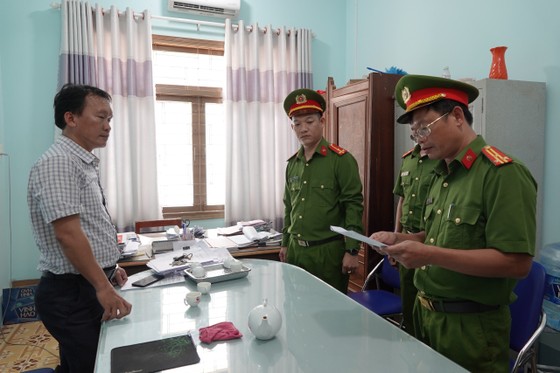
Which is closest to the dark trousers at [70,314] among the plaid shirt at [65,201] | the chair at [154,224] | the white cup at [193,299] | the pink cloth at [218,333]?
the plaid shirt at [65,201]

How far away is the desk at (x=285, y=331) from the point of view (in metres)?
1.05

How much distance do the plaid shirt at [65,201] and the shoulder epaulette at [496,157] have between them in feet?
4.24

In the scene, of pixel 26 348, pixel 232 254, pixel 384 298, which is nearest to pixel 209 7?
pixel 232 254

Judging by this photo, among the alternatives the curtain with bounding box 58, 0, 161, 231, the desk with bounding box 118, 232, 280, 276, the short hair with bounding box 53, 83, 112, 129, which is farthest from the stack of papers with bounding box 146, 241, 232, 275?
the curtain with bounding box 58, 0, 161, 231

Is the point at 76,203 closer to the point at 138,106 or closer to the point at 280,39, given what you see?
the point at 138,106

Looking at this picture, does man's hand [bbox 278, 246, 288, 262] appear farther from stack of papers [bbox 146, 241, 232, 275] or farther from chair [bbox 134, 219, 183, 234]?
chair [bbox 134, 219, 183, 234]

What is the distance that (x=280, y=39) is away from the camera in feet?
13.5

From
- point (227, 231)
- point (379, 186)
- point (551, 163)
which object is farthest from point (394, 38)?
point (227, 231)

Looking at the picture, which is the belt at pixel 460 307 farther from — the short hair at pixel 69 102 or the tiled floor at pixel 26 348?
the tiled floor at pixel 26 348

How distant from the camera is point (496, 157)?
1.15 meters

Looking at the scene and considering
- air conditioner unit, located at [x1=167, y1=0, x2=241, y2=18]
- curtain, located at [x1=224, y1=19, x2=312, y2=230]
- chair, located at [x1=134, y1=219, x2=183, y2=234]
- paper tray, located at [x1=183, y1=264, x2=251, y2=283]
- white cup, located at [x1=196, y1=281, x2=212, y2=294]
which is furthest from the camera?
curtain, located at [x1=224, y1=19, x2=312, y2=230]

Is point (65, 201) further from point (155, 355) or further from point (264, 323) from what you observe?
point (264, 323)

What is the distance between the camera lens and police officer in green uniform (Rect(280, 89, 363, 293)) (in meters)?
2.20

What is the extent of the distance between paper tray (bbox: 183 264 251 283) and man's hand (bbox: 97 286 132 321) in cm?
39
